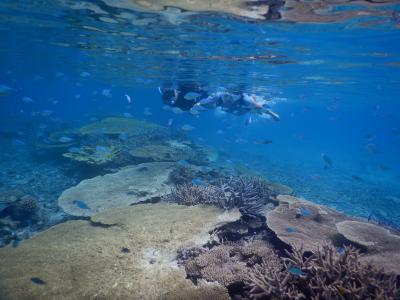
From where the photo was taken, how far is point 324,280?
467 cm

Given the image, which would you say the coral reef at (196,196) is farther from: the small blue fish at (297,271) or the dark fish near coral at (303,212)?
the small blue fish at (297,271)

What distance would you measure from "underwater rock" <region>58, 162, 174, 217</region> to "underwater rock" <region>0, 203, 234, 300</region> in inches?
72.5

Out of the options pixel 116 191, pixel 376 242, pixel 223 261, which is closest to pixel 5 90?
pixel 116 191

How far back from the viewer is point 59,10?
15.7 metres

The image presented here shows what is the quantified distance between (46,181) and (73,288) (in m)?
12.7

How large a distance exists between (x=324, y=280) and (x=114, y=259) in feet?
13.1

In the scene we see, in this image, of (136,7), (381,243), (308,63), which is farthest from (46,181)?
(308,63)

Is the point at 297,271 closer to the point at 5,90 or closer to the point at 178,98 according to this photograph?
the point at 178,98

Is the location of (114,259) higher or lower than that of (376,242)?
lower

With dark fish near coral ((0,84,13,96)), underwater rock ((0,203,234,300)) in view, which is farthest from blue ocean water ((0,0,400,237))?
underwater rock ((0,203,234,300))

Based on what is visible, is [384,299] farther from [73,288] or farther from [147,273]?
[73,288]

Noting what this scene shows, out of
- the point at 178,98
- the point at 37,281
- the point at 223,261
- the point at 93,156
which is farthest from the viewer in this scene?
the point at 178,98

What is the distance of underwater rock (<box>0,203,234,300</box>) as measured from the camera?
5.12 m

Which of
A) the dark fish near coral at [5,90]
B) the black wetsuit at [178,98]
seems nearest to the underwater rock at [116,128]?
the black wetsuit at [178,98]
